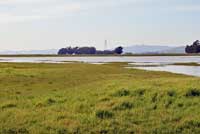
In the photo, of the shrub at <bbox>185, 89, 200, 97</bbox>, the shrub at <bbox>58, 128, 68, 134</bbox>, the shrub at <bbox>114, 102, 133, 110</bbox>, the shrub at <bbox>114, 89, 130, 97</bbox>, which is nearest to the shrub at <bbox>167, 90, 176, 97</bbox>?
the shrub at <bbox>185, 89, 200, 97</bbox>

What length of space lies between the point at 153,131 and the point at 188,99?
170 inches

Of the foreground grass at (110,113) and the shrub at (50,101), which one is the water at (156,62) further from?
the shrub at (50,101)

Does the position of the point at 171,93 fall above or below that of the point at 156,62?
above

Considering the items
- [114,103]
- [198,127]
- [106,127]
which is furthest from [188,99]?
[106,127]

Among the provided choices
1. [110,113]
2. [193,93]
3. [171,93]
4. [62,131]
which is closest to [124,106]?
[110,113]

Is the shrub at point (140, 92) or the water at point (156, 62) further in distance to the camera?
the water at point (156, 62)

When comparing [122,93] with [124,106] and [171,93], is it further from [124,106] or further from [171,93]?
[124,106]

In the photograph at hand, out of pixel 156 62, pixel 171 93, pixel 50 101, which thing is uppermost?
pixel 171 93

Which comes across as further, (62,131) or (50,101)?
(50,101)

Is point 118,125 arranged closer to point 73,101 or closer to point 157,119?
point 157,119

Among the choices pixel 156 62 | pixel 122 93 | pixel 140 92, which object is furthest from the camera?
pixel 156 62

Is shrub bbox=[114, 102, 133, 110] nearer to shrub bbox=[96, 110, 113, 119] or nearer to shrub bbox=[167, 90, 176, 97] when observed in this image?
shrub bbox=[96, 110, 113, 119]

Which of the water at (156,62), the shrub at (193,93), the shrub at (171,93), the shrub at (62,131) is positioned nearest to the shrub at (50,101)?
the shrub at (171,93)

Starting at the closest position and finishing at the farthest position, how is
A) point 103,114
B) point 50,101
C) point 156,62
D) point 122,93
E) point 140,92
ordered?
1. point 103,114
2. point 50,101
3. point 140,92
4. point 122,93
5. point 156,62
